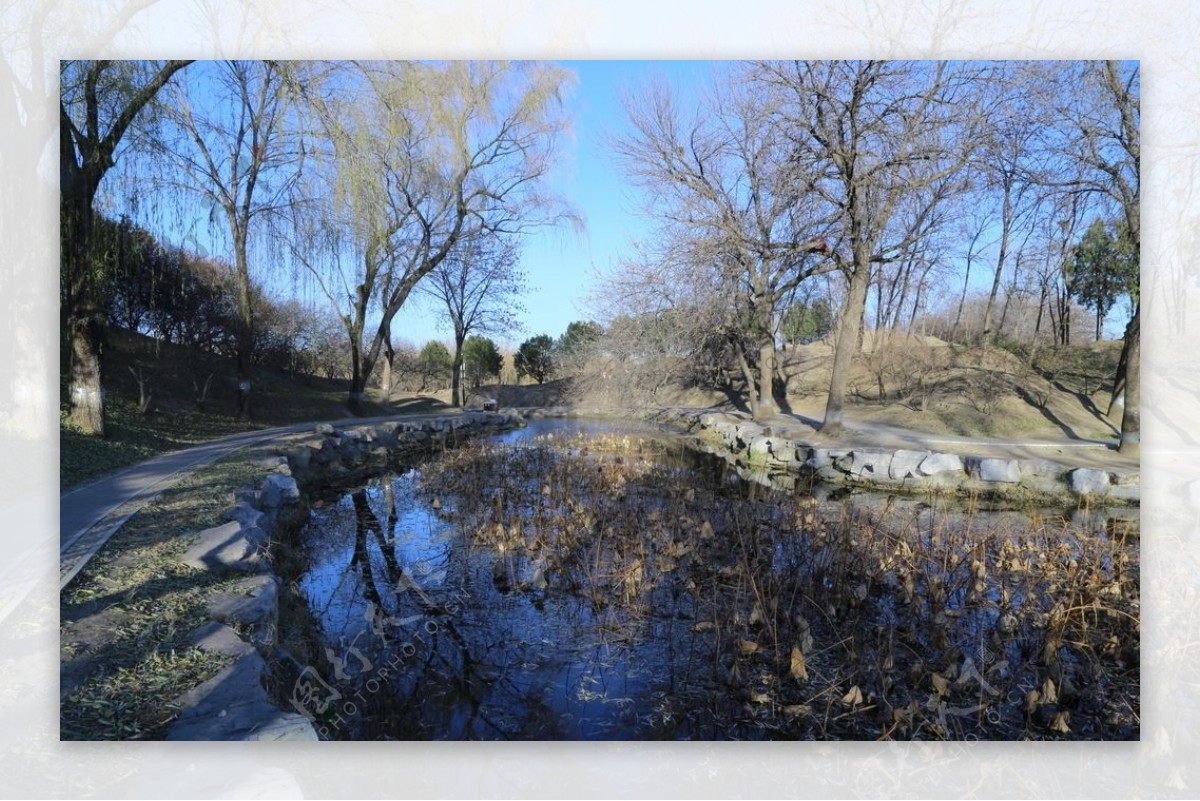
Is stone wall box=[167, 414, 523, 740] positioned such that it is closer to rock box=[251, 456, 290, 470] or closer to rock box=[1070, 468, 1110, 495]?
rock box=[251, 456, 290, 470]

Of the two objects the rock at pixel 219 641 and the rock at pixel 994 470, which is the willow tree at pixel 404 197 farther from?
the rock at pixel 994 470

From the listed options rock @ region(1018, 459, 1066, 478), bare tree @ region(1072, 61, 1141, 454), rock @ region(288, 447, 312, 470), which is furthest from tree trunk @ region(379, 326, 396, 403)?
rock @ region(1018, 459, 1066, 478)

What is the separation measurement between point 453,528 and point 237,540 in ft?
4.17

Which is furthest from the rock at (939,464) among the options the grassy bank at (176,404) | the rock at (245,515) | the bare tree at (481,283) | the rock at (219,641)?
the rock at (245,515)

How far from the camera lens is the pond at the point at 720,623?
215cm

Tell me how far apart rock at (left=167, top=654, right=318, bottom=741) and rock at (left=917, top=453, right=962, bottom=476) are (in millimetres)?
3617

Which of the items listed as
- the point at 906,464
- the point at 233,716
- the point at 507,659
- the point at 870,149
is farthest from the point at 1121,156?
the point at 233,716

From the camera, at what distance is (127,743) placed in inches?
75.7

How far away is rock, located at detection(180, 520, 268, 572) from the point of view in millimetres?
2752

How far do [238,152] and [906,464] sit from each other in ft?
14.1

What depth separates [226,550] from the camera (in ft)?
9.36

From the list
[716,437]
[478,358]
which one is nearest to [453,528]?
[478,358]

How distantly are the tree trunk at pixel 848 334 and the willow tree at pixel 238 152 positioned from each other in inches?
128

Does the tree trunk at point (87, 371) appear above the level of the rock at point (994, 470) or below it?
above
